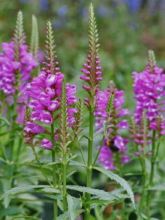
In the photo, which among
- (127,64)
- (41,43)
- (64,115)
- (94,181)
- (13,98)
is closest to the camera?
(64,115)

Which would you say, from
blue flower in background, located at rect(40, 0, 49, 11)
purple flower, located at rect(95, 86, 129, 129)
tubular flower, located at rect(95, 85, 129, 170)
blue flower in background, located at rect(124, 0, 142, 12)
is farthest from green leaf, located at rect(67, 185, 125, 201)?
blue flower in background, located at rect(124, 0, 142, 12)

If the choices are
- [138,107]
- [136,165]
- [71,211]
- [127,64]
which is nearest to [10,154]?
[138,107]

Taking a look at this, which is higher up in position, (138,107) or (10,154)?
(138,107)

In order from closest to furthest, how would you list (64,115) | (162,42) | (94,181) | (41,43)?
(64,115), (94,181), (41,43), (162,42)

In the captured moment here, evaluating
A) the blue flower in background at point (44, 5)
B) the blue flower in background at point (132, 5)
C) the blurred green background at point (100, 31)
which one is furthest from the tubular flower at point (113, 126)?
the blue flower in background at point (132, 5)

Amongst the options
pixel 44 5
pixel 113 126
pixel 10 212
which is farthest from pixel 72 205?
pixel 44 5

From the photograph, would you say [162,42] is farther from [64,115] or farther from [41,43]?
[64,115]

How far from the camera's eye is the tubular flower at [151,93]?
348cm

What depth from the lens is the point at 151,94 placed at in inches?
137

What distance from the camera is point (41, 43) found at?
11727mm

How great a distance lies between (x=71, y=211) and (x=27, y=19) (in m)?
10.0

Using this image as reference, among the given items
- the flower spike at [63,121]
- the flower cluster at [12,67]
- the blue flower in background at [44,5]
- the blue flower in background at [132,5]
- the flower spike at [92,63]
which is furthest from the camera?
the blue flower in background at [132,5]

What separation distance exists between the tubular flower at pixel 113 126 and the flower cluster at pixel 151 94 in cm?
12

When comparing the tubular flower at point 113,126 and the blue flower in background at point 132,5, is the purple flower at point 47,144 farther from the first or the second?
the blue flower in background at point 132,5
